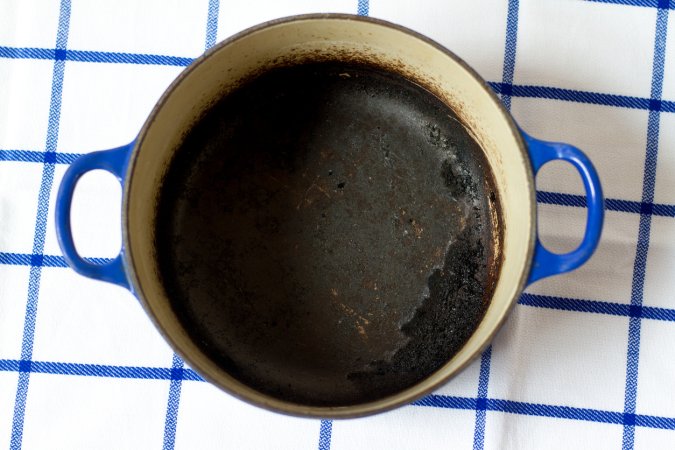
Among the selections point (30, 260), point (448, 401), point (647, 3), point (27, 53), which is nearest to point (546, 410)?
point (448, 401)

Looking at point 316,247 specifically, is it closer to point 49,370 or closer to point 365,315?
point 365,315

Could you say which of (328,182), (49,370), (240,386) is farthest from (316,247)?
(49,370)

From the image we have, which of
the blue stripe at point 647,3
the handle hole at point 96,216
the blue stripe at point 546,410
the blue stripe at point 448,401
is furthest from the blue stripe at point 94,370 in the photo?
the blue stripe at point 647,3

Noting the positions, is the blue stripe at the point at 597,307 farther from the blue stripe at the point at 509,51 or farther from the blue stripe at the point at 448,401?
the blue stripe at the point at 509,51

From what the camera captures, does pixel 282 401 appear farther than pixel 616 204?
No

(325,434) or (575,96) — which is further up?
(575,96)

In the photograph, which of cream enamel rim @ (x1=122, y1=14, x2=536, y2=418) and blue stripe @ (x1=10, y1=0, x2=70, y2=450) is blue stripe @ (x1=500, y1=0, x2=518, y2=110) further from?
blue stripe @ (x1=10, y1=0, x2=70, y2=450)

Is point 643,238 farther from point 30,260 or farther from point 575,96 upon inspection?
point 30,260
